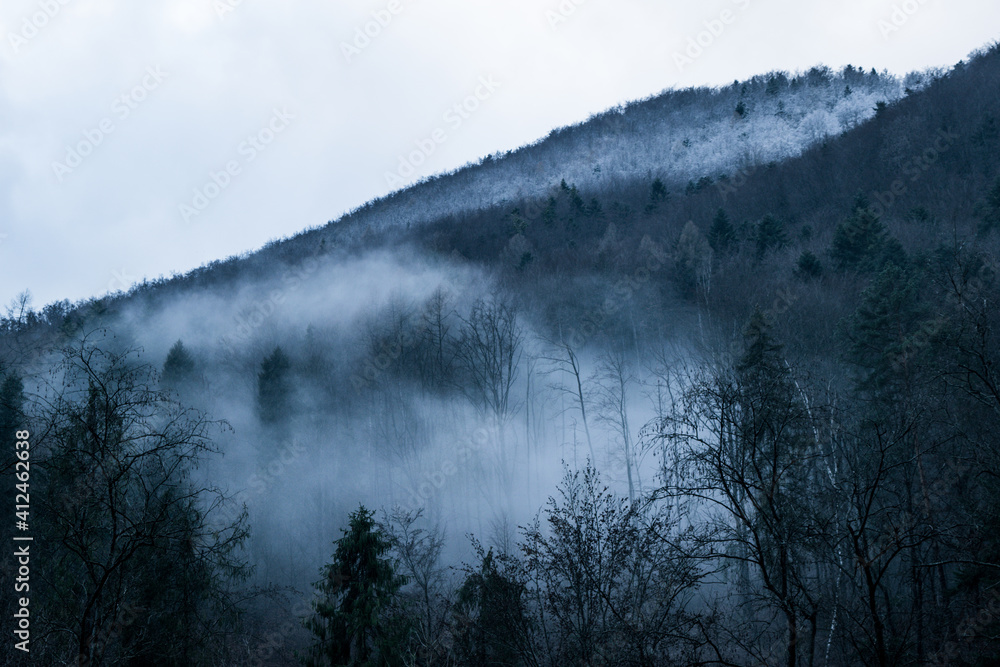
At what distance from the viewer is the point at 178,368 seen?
35.5 m

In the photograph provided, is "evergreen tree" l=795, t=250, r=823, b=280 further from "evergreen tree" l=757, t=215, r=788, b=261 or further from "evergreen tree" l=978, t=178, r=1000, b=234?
"evergreen tree" l=978, t=178, r=1000, b=234

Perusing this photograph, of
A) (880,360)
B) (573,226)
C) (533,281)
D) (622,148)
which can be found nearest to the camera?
(880,360)

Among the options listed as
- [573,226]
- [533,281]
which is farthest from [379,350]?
[573,226]

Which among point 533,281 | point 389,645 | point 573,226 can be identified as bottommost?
point 389,645

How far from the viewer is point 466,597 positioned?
46.0 feet

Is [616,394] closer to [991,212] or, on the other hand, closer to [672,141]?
[991,212]

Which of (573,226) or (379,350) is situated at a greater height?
(573,226)

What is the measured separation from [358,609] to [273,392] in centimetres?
2545

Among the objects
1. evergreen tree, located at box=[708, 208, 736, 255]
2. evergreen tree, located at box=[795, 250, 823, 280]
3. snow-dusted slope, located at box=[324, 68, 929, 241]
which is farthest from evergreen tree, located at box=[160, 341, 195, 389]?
snow-dusted slope, located at box=[324, 68, 929, 241]

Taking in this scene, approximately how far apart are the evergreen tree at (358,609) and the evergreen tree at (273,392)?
935 inches

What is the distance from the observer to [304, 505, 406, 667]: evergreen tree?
1355 cm

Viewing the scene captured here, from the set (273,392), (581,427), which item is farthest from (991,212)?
(273,392)

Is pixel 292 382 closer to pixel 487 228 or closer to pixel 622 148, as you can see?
pixel 487 228

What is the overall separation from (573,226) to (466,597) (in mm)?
42353
